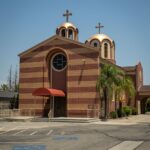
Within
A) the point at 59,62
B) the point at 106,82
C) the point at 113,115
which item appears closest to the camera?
the point at 106,82

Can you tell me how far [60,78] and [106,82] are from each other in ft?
20.0

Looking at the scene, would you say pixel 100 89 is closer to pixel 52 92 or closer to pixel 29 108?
pixel 52 92

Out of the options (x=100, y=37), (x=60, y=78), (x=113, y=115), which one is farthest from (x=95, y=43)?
(x=113, y=115)

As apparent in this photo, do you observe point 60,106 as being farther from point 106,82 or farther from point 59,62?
point 106,82

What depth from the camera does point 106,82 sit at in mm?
34625

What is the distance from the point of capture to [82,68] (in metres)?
36.5

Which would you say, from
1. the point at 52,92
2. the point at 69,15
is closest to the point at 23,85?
the point at 52,92

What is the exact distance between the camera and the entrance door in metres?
38.0

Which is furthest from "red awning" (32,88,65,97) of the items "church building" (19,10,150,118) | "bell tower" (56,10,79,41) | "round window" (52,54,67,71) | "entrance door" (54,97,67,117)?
"bell tower" (56,10,79,41)

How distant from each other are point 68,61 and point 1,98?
41.5 feet

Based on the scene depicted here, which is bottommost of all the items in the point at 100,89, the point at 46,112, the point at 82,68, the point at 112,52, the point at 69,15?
the point at 46,112

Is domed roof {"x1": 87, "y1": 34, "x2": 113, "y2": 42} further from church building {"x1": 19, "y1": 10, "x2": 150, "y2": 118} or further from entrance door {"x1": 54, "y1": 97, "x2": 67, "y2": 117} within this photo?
entrance door {"x1": 54, "y1": 97, "x2": 67, "y2": 117}

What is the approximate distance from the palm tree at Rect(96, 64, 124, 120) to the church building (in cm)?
75

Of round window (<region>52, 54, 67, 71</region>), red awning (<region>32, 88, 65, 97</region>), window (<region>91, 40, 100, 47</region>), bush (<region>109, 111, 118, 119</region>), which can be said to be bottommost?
bush (<region>109, 111, 118, 119</region>)
